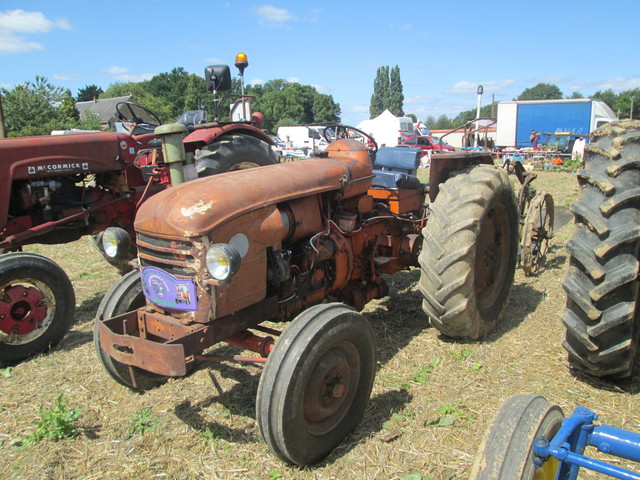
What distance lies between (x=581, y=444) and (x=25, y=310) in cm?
408

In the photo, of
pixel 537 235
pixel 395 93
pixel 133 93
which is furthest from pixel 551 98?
pixel 537 235

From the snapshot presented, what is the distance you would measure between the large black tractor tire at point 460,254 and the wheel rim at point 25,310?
123 inches

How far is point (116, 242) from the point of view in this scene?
2.81 metres

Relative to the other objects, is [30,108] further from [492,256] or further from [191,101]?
[191,101]

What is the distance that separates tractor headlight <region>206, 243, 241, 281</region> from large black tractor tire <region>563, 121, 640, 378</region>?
6.17ft

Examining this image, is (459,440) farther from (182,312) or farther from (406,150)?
(406,150)

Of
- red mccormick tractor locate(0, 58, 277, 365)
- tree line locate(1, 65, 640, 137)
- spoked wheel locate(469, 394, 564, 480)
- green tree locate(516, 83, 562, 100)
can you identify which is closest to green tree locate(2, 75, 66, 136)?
tree line locate(1, 65, 640, 137)

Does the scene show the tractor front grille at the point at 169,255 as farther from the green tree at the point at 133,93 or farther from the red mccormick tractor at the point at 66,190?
the green tree at the point at 133,93

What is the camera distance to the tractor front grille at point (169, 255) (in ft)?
8.15

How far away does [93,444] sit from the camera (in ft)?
9.00

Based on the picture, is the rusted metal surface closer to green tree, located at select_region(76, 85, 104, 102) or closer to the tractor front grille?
the tractor front grille

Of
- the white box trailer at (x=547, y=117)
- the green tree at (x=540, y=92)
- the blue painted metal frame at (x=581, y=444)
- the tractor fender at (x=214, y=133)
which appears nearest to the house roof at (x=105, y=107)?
the white box trailer at (x=547, y=117)

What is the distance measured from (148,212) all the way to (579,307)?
98.1 inches

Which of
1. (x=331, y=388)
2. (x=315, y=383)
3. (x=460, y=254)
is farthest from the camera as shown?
(x=460, y=254)
